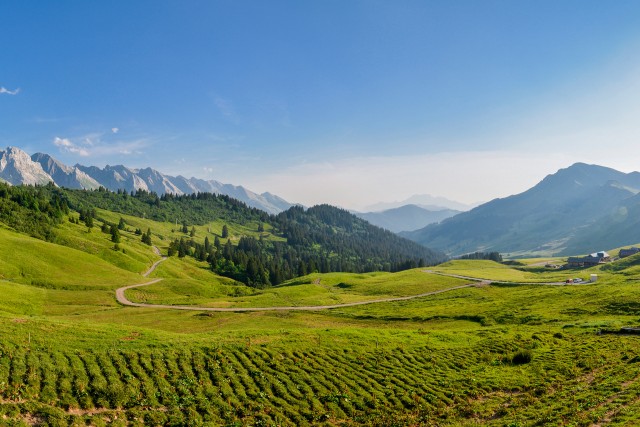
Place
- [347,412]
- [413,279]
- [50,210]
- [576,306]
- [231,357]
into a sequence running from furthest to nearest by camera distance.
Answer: [50,210] → [413,279] → [576,306] → [231,357] → [347,412]

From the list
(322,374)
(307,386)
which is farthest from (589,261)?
(307,386)

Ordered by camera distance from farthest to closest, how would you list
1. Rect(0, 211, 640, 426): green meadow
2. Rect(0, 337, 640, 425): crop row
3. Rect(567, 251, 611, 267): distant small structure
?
Rect(567, 251, 611, 267): distant small structure, Rect(0, 337, 640, 425): crop row, Rect(0, 211, 640, 426): green meadow

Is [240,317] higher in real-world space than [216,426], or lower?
lower

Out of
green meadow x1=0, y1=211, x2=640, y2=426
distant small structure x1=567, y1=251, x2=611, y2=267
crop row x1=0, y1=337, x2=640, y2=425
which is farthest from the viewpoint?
distant small structure x1=567, y1=251, x2=611, y2=267

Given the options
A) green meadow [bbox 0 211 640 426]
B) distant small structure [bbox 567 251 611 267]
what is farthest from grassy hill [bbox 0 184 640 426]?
distant small structure [bbox 567 251 611 267]

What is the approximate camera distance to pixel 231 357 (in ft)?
111

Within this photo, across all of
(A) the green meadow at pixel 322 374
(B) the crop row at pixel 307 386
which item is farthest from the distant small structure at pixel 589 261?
(B) the crop row at pixel 307 386

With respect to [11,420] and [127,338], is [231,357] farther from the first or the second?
[11,420]

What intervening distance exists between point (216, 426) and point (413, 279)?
12074 cm

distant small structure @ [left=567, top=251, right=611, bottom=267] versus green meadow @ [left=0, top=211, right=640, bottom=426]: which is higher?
distant small structure @ [left=567, top=251, right=611, bottom=267]

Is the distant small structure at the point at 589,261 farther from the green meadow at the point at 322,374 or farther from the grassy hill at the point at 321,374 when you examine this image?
the green meadow at the point at 322,374

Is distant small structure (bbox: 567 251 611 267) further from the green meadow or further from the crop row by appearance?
the crop row

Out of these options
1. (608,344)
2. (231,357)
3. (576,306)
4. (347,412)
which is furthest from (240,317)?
(576,306)

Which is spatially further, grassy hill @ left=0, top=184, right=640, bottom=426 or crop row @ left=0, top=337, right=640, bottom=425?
crop row @ left=0, top=337, right=640, bottom=425
